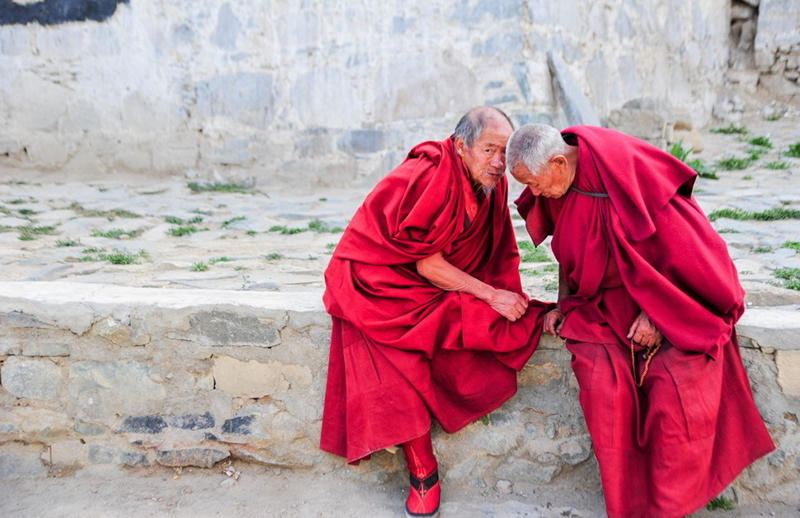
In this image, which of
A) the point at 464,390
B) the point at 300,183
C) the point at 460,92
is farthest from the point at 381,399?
the point at 300,183

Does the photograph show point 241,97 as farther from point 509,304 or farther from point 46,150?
point 509,304

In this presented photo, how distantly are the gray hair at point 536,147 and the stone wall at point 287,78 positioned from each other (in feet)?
12.1

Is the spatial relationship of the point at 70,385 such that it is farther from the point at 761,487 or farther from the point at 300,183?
the point at 300,183

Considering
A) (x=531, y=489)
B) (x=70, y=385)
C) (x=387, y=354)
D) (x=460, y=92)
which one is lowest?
(x=531, y=489)

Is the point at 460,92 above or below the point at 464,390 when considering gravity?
above

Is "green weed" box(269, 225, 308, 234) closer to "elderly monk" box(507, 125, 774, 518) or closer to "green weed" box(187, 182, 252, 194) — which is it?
"green weed" box(187, 182, 252, 194)

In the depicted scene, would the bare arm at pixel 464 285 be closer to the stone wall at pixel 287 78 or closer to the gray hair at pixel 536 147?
the gray hair at pixel 536 147

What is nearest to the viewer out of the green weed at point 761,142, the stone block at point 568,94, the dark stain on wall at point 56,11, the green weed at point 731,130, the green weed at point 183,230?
the green weed at point 183,230

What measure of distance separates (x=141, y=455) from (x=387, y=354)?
4.24ft

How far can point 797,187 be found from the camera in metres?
5.91

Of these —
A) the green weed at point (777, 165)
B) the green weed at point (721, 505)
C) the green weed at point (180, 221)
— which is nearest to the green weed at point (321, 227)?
the green weed at point (180, 221)

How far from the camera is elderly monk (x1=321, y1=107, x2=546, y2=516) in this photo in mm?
2537

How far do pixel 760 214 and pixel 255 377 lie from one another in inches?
146

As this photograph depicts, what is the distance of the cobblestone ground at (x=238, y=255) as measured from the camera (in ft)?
9.26
